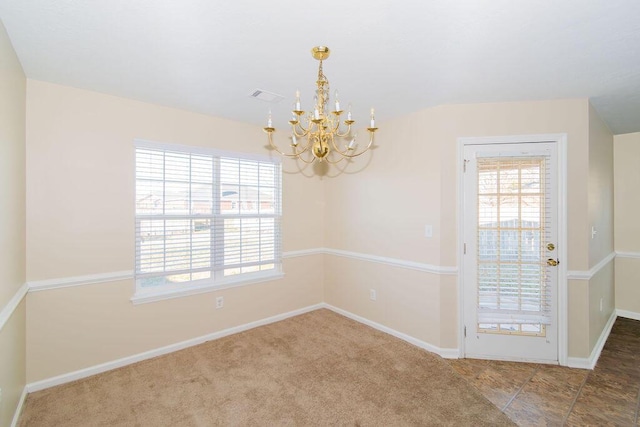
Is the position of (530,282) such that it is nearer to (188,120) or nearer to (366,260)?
(366,260)

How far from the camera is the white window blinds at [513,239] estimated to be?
2.79 metres

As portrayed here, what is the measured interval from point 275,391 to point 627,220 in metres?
4.82

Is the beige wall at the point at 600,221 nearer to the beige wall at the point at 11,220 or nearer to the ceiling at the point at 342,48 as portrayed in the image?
A: the ceiling at the point at 342,48

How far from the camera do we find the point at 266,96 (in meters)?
2.70

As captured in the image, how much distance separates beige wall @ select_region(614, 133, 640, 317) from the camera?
390 centimetres

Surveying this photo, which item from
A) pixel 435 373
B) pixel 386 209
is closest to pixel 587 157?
pixel 386 209

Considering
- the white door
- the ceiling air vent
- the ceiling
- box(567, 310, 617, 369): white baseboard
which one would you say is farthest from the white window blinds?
the ceiling air vent

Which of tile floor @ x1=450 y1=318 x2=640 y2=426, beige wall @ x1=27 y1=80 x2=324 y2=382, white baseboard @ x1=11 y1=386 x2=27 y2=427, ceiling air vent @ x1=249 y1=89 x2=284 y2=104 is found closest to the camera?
white baseboard @ x1=11 y1=386 x2=27 y2=427

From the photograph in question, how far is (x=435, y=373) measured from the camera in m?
2.64

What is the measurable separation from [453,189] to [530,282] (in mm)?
1106

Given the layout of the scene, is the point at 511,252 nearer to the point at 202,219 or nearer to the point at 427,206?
the point at 427,206

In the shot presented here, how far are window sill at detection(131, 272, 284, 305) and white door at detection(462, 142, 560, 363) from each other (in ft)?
7.39

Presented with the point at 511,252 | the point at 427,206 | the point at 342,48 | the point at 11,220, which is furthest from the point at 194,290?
the point at 511,252

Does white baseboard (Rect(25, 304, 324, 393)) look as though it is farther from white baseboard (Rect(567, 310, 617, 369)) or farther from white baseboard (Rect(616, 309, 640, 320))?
white baseboard (Rect(616, 309, 640, 320))
